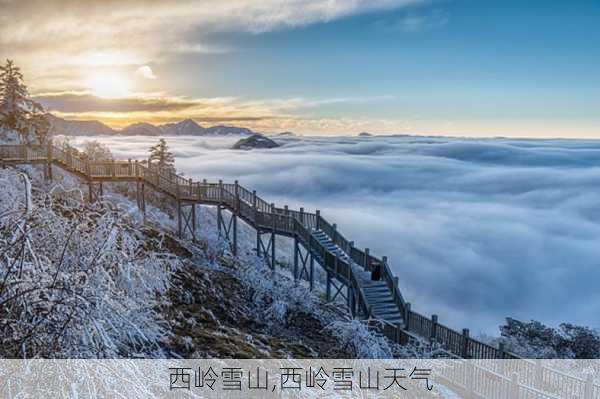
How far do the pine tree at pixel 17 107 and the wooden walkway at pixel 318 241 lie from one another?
12935 millimetres

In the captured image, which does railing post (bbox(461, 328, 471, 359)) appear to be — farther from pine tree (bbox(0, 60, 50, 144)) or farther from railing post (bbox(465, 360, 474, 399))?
pine tree (bbox(0, 60, 50, 144))

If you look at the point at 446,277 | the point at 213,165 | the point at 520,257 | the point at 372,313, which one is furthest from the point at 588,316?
the point at 213,165

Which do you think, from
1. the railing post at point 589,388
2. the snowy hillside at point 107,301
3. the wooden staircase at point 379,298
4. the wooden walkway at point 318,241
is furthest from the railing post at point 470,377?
the wooden staircase at point 379,298

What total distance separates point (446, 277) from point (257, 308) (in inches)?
3343

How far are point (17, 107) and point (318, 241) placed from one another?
99.5 feet

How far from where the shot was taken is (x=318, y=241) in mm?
22750

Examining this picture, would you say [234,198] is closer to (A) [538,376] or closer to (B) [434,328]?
(B) [434,328]

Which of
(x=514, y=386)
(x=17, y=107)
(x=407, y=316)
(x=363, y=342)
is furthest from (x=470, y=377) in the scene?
(x=17, y=107)

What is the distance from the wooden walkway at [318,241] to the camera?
1502cm

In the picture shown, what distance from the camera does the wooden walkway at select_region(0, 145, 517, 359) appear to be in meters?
15.0

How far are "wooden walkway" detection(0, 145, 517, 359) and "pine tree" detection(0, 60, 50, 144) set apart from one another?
12935mm

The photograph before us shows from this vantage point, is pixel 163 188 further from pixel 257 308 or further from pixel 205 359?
pixel 205 359

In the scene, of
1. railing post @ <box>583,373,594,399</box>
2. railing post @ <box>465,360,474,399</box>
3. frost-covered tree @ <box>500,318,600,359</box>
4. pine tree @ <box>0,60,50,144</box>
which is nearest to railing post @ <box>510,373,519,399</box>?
railing post @ <box>465,360,474,399</box>

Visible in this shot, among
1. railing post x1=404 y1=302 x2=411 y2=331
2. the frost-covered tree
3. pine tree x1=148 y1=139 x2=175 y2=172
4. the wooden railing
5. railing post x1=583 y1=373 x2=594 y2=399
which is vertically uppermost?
pine tree x1=148 y1=139 x2=175 y2=172
